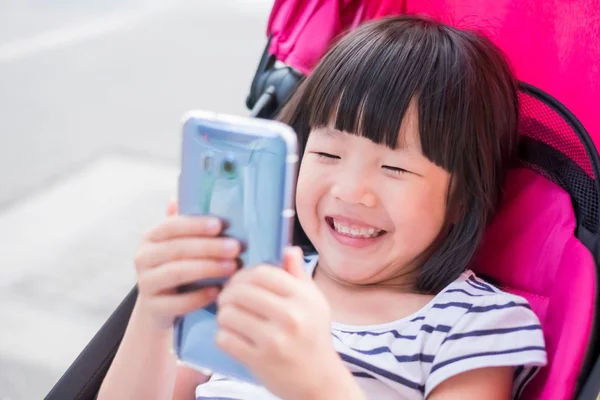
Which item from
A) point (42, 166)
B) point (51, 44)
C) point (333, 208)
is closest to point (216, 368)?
point (333, 208)

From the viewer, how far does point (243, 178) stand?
0.51 metres

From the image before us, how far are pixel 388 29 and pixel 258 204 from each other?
0.37 meters

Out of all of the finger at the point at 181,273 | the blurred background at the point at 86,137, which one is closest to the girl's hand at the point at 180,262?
the finger at the point at 181,273

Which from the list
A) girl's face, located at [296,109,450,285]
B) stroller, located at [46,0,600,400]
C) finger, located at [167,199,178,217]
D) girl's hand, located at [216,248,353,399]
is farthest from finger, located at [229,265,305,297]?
stroller, located at [46,0,600,400]

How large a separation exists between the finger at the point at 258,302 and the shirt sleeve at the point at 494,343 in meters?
0.26

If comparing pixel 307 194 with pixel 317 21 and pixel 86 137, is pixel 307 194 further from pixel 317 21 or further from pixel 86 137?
pixel 86 137

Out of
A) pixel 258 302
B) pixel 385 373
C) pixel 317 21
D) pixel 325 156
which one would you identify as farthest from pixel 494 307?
pixel 317 21

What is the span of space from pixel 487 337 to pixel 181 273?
35 centimetres

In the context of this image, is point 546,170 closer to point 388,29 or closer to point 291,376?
point 388,29

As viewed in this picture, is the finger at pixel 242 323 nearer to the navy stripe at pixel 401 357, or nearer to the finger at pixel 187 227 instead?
the finger at pixel 187 227

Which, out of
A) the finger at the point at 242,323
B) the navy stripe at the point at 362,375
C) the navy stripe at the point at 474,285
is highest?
the finger at the point at 242,323

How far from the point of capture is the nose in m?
0.69

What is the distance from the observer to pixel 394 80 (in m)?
0.73

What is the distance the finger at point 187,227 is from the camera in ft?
1.71
